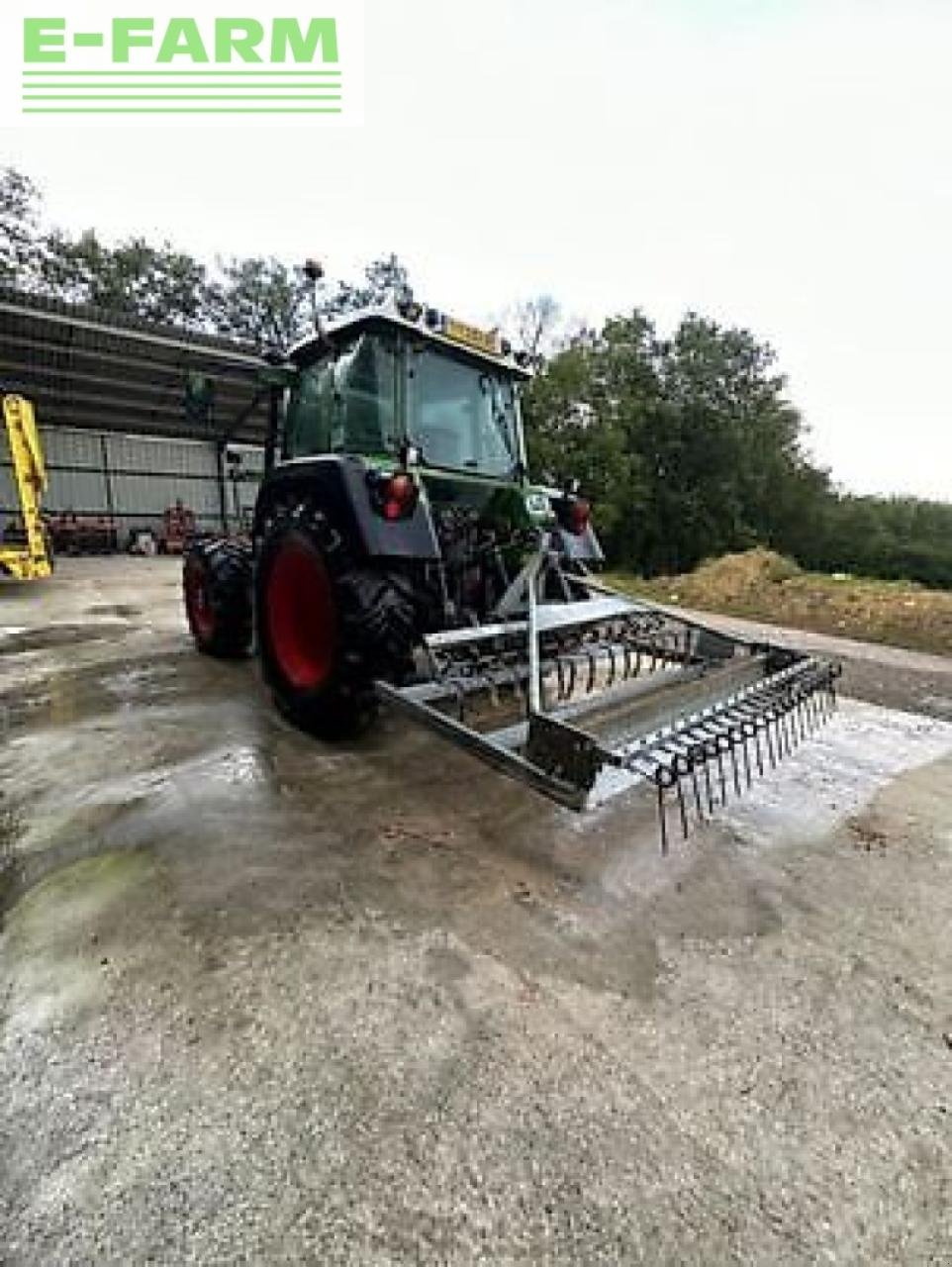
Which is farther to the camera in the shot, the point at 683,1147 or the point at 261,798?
the point at 261,798

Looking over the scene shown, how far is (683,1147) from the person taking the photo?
3.85 ft

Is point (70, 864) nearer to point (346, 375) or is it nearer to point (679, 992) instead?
point (679, 992)

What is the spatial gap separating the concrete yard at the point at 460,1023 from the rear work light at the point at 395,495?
1.11 metres

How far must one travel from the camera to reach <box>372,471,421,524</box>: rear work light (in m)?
2.56

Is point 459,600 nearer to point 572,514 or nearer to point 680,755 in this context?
point 572,514

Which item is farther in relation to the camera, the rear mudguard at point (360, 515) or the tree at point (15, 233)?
the tree at point (15, 233)

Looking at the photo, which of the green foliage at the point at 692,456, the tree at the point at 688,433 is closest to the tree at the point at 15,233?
the green foliage at the point at 692,456

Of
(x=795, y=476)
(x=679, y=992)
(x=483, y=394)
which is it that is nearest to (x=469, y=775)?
(x=679, y=992)

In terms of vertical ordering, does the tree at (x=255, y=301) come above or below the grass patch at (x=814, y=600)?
above

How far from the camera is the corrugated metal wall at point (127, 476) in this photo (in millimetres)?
14633

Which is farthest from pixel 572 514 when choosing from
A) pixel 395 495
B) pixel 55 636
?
pixel 55 636

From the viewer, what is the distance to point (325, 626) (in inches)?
113

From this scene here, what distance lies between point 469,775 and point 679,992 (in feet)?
4.60

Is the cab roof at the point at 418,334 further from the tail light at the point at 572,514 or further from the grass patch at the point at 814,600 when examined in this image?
the grass patch at the point at 814,600
